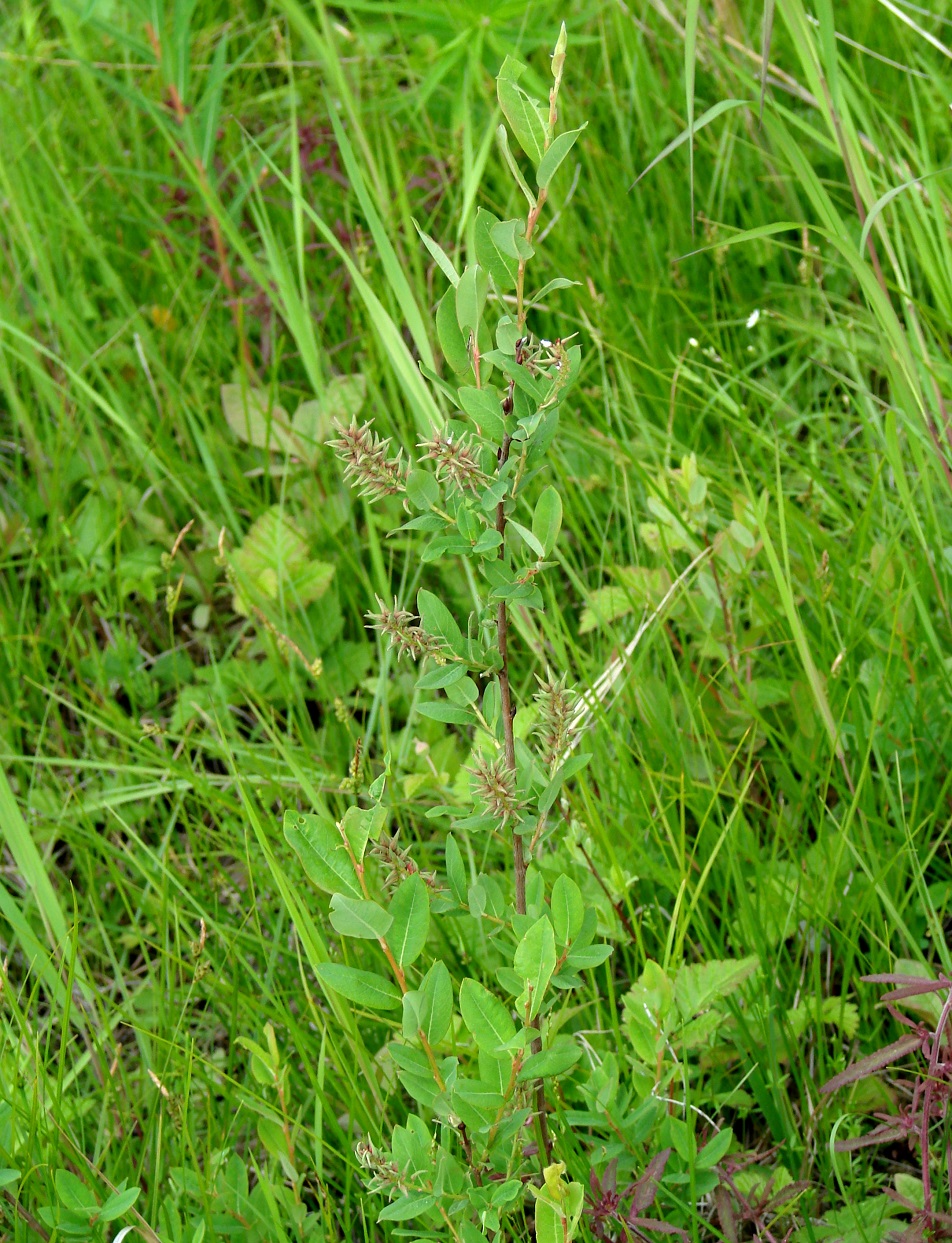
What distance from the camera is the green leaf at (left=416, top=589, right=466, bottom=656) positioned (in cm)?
93

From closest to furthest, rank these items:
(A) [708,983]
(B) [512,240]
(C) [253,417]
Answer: (B) [512,240] < (A) [708,983] < (C) [253,417]

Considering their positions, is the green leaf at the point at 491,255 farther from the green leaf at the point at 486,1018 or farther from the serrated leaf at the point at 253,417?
the serrated leaf at the point at 253,417

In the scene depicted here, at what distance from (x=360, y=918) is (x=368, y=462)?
35 cm

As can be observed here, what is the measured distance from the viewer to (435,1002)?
0.94m

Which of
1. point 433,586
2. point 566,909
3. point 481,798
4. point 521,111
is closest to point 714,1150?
point 566,909

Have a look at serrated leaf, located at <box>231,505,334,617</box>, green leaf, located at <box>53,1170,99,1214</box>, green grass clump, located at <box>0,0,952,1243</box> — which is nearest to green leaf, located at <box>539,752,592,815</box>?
green grass clump, located at <box>0,0,952,1243</box>

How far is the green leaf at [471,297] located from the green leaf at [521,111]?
10 cm

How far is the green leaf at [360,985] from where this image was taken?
93 centimetres

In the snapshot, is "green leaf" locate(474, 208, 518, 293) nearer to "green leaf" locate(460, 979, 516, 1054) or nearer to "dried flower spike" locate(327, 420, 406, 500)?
"dried flower spike" locate(327, 420, 406, 500)

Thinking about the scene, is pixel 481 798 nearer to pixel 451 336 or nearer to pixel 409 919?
pixel 409 919

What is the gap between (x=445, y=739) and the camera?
1760mm

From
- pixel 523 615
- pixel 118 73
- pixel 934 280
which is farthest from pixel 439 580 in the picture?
pixel 118 73

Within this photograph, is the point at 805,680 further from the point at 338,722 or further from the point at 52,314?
the point at 52,314

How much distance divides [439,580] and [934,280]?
0.97 m
